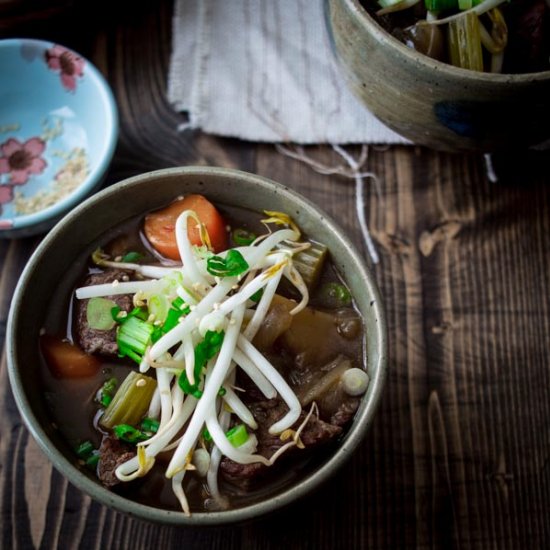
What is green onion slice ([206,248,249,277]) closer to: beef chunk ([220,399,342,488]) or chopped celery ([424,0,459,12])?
beef chunk ([220,399,342,488])

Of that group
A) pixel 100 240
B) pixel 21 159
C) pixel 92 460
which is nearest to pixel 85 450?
pixel 92 460

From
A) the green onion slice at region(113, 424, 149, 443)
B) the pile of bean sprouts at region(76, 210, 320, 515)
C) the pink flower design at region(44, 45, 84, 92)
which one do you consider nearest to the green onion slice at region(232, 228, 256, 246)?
the pile of bean sprouts at region(76, 210, 320, 515)

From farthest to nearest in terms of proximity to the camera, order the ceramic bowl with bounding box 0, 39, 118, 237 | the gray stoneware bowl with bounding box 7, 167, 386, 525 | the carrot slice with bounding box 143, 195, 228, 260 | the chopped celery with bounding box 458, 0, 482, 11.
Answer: the ceramic bowl with bounding box 0, 39, 118, 237, the chopped celery with bounding box 458, 0, 482, 11, the carrot slice with bounding box 143, 195, 228, 260, the gray stoneware bowl with bounding box 7, 167, 386, 525

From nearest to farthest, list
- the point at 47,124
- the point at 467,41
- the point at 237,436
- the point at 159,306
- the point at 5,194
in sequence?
the point at 237,436 → the point at 159,306 → the point at 467,41 → the point at 5,194 → the point at 47,124

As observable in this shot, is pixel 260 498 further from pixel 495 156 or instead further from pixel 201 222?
pixel 495 156

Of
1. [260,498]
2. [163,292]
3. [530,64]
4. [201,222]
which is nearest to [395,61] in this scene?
[530,64]

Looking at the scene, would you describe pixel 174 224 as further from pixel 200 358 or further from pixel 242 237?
pixel 200 358
